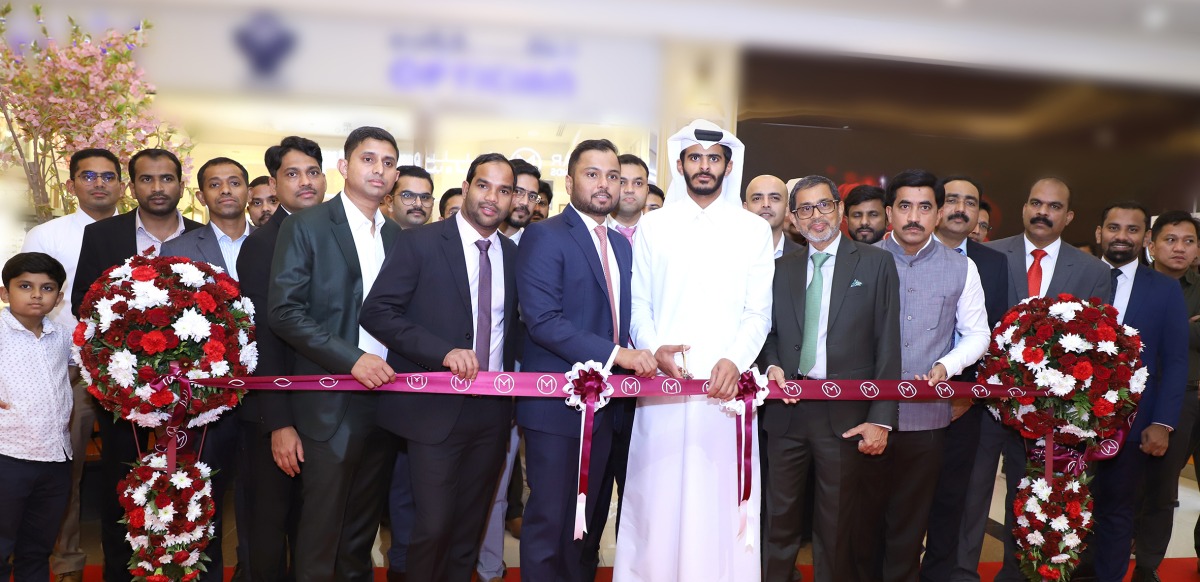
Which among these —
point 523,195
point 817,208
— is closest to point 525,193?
point 523,195

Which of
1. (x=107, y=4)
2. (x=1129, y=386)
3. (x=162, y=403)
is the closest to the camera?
(x=162, y=403)

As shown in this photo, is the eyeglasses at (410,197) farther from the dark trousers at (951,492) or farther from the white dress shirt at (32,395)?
the dark trousers at (951,492)

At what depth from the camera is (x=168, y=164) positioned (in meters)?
4.74

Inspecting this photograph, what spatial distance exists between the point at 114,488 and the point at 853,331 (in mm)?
3719

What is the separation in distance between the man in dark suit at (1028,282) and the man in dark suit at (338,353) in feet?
10.3

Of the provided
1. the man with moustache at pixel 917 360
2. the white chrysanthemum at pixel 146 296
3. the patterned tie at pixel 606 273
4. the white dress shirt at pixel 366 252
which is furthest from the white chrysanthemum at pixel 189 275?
the man with moustache at pixel 917 360

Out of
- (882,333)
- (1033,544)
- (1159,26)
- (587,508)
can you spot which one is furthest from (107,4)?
(1159,26)

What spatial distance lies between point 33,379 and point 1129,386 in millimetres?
5261

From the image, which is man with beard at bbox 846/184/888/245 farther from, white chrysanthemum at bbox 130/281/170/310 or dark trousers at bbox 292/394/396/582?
white chrysanthemum at bbox 130/281/170/310

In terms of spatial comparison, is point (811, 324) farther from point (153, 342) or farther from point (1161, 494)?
point (153, 342)

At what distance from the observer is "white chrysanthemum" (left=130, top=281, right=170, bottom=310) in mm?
3646

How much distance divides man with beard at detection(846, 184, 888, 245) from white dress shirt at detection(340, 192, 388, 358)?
275cm

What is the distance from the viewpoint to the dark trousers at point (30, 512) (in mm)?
3992

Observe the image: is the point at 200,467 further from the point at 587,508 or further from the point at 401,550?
the point at 587,508
